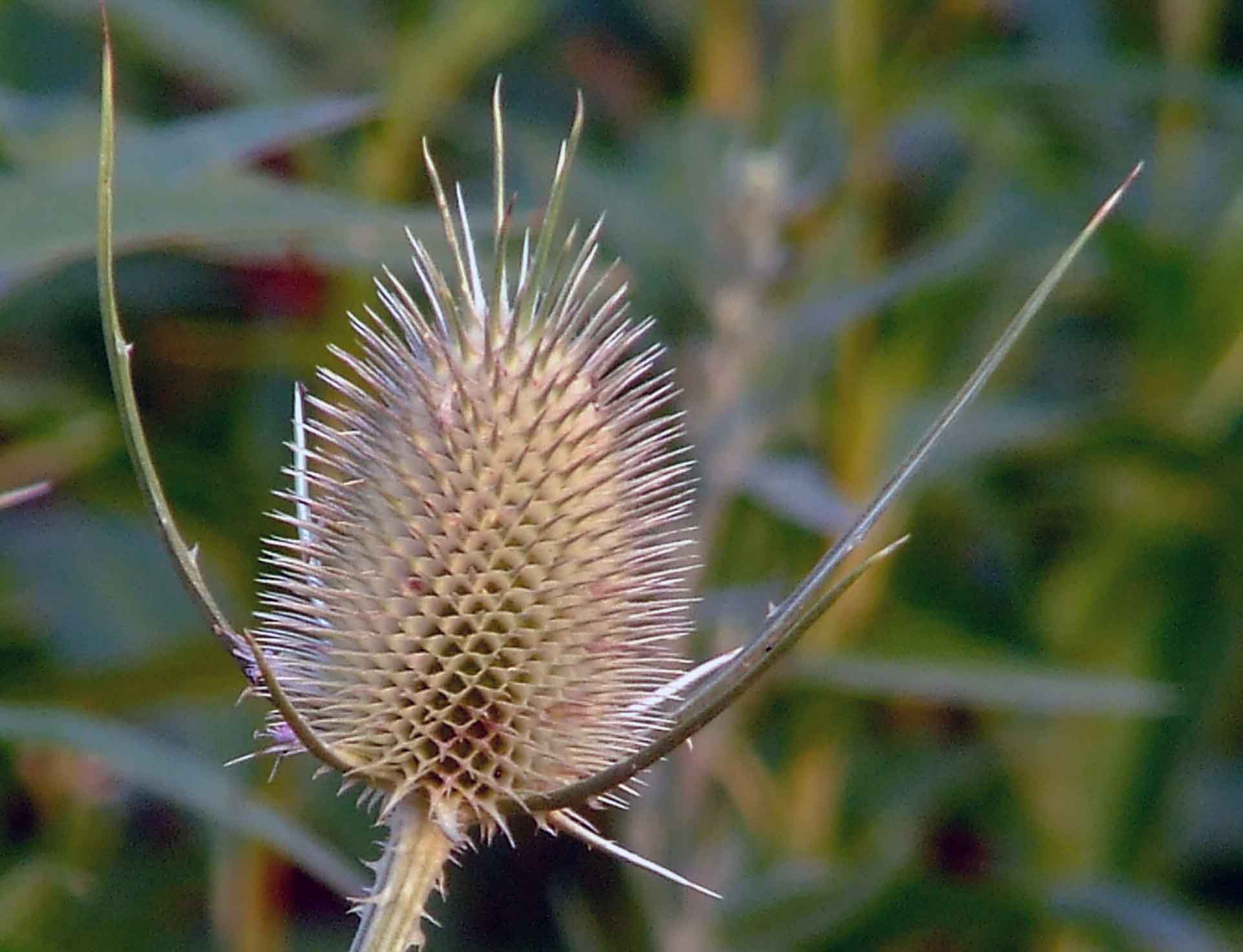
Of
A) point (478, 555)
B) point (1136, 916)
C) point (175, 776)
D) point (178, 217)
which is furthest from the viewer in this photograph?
point (1136, 916)

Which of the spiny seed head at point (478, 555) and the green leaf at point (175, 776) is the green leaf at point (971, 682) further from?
the spiny seed head at point (478, 555)

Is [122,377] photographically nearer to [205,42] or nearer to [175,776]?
[175,776]

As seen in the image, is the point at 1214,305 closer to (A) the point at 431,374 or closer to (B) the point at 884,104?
(B) the point at 884,104

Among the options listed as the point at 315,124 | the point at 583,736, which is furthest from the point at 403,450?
the point at 315,124

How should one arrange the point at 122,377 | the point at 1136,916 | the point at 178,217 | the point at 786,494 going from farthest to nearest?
the point at 1136,916
the point at 786,494
the point at 178,217
the point at 122,377

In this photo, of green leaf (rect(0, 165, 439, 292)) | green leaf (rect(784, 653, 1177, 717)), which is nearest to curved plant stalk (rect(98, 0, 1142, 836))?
green leaf (rect(0, 165, 439, 292))

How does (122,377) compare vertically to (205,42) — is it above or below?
below

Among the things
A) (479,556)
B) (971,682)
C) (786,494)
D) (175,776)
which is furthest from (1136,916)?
(479,556)

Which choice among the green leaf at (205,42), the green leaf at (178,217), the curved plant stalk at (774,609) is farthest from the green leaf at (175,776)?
the green leaf at (205,42)

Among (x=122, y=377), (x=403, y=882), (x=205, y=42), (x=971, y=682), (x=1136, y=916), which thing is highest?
(x=205, y=42)
